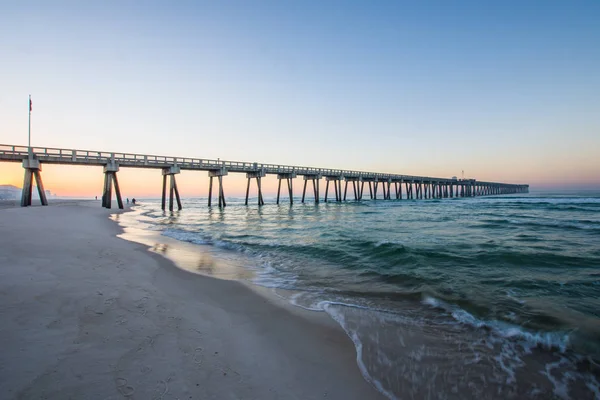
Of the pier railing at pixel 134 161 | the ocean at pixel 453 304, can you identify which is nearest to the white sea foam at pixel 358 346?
the ocean at pixel 453 304

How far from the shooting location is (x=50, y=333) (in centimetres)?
296

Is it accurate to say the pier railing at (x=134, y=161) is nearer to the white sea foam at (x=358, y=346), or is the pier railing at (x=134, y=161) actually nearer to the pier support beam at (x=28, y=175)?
the pier support beam at (x=28, y=175)

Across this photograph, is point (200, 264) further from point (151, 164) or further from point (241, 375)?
point (151, 164)

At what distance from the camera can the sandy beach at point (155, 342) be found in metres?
2.32

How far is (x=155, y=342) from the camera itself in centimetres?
311

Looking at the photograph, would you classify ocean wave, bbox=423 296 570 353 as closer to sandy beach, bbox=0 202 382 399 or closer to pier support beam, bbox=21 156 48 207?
sandy beach, bbox=0 202 382 399

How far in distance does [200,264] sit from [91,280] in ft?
9.89

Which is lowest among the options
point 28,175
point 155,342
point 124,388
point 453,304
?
point 453,304

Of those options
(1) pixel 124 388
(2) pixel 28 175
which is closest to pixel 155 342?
(1) pixel 124 388

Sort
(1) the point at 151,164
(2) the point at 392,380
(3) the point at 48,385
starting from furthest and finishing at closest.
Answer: (1) the point at 151,164 → (2) the point at 392,380 → (3) the point at 48,385

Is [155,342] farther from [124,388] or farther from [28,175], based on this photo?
[28,175]

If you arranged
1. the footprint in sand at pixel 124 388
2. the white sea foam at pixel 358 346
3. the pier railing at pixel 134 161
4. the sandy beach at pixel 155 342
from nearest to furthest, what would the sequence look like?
1. the footprint in sand at pixel 124 388
2. the sandy beach at pixel 155 342
3. the white sea foam at pixel 358 346
4. the pier railing at pixel 134 161

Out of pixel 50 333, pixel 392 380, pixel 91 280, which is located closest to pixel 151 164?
pixel 91 280

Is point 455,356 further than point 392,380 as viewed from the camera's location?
Yes
